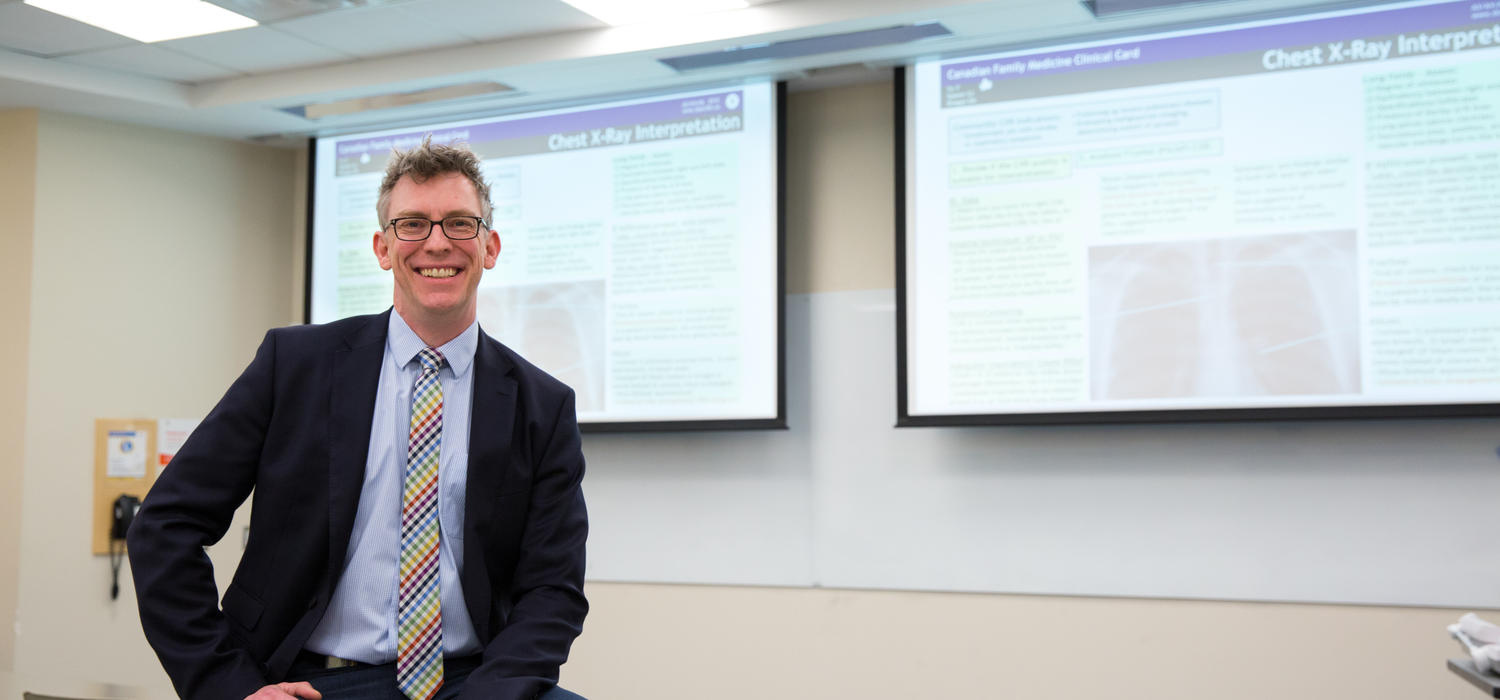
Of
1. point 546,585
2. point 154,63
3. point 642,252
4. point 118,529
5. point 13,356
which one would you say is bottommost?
point 118,529

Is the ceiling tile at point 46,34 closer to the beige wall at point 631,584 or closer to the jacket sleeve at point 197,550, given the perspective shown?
the beige wall at point 631,584

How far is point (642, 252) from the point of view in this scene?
4.27 meters

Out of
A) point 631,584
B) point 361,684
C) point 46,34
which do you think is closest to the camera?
point 361,684

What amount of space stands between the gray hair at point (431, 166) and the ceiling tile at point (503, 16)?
196cm

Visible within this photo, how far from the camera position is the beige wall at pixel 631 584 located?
356 centimetres

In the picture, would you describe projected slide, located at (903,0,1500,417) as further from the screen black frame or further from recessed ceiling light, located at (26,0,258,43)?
recessed ceiling light, located at (26,0,258,43)

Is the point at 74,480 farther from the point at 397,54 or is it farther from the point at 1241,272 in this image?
the point at 1241,272

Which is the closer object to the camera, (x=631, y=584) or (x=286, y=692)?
(x=286, y=692)

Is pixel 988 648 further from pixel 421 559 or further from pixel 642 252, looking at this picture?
pixel 421 559

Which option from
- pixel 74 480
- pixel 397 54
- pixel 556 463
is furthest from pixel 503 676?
pixel 74 480

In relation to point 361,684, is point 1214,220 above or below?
above

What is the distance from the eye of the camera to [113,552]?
456cm

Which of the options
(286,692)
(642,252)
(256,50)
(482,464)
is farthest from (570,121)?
(286,692)

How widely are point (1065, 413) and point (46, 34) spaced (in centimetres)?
339
